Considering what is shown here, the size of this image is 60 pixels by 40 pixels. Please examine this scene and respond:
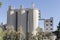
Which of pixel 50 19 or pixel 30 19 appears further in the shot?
pixel 50 19

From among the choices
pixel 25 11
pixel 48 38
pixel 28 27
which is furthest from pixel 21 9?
pixel 48 38

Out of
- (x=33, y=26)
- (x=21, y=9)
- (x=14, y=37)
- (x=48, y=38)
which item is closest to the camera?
(x=14, y=37)

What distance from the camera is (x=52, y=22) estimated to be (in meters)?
156

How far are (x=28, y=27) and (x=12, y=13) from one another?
13428 mm

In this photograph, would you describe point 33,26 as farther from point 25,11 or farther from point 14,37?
point 14,37

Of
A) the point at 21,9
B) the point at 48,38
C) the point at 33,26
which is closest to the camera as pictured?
the point at 48,38

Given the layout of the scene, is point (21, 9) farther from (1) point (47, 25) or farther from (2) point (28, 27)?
(1) point (47, 25)

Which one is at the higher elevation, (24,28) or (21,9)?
(21,9)

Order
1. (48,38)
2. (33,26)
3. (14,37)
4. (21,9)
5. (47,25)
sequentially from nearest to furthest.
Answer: (14,37) < (48,38) < (33,26) < (21,9) < (47,25)

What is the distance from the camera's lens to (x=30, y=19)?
11912 cm

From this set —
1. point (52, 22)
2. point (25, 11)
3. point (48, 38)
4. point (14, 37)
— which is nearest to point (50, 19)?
point (52, 22)

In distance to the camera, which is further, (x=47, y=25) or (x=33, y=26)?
(x=47, y=25)

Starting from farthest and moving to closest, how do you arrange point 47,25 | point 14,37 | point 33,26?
point 47,25 → point 33,26 → point 14,37

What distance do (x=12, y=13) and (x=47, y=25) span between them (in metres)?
36.6
